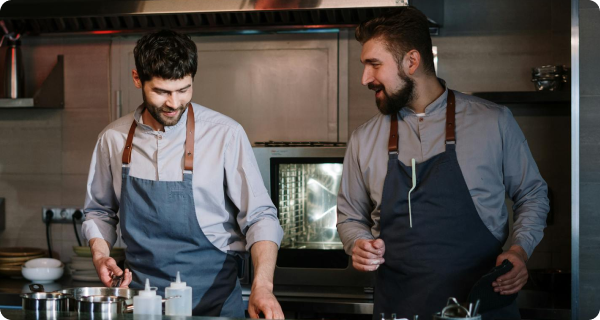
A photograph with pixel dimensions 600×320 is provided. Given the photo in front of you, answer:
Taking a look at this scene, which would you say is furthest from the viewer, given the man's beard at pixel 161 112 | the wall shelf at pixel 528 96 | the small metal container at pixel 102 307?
the wall shelf at pixel 528 96

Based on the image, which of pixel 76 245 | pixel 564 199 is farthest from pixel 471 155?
pixel 76 245

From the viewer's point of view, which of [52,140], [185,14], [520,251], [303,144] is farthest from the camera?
[52,140]

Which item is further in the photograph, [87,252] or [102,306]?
[87,252]

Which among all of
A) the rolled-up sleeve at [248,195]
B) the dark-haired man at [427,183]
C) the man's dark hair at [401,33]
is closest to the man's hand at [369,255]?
the dark-haired man at [427,183]

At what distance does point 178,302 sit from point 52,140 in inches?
99.8

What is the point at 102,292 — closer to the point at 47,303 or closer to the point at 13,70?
the point at 47,303

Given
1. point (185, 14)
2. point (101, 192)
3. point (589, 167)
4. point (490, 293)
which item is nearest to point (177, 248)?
point (101, 192)

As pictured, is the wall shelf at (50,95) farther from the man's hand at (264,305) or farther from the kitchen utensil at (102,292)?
the man's hand at (264,305)

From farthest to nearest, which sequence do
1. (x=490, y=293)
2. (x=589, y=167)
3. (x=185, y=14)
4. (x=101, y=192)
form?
(x=185, y=14)
(x=589, y=167)
(x=101, y=192)
(x=490, y=293)

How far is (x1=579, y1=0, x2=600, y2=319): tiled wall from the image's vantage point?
2.90 m

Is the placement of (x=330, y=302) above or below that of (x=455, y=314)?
below

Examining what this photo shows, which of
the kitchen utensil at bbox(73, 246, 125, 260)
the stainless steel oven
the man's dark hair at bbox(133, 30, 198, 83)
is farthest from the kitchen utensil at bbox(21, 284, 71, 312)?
the kitchen utensil at bbox(73, 246, 125, 260)

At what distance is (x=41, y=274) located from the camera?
3.44 metres

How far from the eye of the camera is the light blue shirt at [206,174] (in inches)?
84.6
